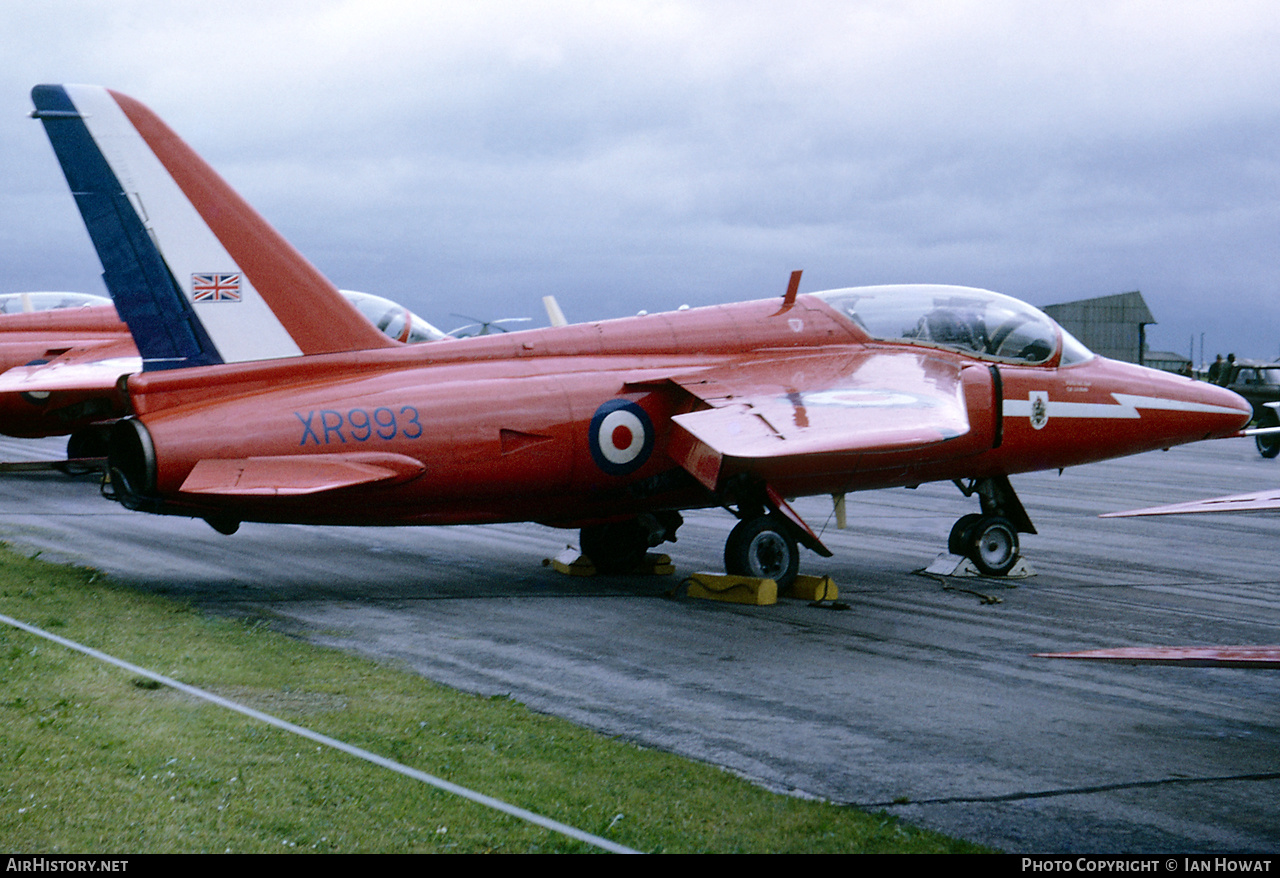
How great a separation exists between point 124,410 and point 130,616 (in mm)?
12379

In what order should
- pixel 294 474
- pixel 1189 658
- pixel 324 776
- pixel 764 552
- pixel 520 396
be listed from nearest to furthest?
1. pixel 1189 658
2. pixel 324 776
3. pixel 294 474
4. pixel 520 396
5. pixel 764 552

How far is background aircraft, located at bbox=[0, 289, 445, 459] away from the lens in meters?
20.6

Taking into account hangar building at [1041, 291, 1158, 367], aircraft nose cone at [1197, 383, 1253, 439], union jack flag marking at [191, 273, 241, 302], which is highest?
hangar building at [1041, 291, 1158, 367]

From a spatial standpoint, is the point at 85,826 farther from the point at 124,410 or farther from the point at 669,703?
the point at 124,410

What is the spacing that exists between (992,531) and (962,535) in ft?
1.14

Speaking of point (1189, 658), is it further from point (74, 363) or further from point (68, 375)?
point (74, 363)

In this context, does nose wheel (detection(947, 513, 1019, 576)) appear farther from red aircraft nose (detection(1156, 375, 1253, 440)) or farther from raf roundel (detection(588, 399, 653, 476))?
raf roundel (detection(588, 399, 653, 476))

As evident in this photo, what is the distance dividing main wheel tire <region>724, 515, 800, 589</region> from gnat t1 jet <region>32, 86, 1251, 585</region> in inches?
0.9

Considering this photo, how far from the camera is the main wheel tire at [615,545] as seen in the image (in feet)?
45.5

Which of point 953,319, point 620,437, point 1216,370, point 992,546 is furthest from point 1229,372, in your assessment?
point 620,437

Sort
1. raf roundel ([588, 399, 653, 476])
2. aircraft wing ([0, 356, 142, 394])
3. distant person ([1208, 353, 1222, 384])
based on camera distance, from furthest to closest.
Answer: distant person ([1208, 353, 1222, 384]) < aircraft wing ([0, 356, 142, 394]) < raf roundel ([588, 399, 653, 476])

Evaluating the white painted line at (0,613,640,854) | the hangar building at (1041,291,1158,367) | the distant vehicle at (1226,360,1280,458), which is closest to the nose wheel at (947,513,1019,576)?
the white painted line at (0,613,640,854)

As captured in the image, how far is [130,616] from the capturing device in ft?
33.2

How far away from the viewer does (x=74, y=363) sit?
21.2 metres
